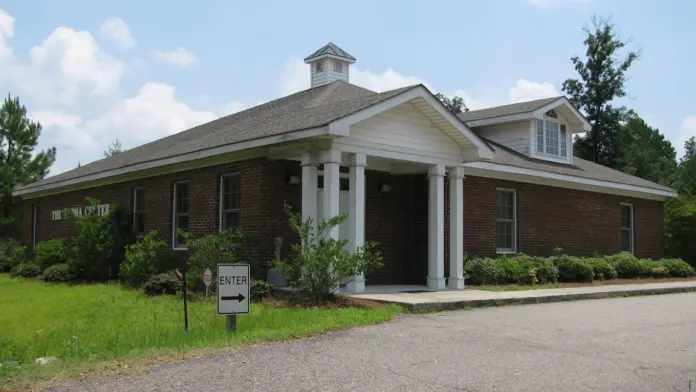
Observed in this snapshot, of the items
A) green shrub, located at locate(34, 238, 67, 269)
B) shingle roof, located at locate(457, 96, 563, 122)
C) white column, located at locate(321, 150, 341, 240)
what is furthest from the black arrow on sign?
shingle roof, located at locate(457, 96, 563, 122)

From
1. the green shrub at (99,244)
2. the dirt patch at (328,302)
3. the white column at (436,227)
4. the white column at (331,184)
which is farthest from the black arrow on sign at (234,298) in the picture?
the green shrub at (99,244)

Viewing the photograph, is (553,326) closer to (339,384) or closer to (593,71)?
(339,384)

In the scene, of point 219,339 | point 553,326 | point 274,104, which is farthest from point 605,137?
point 219,339

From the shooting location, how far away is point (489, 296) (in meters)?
13.3

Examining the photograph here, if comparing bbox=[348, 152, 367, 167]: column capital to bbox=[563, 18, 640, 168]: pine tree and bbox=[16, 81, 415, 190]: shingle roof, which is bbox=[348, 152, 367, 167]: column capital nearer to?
bbox=[16, 81, 415, 190]: shingle roof

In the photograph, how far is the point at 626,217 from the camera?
2361 cm

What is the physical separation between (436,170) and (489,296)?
2935 millimetres

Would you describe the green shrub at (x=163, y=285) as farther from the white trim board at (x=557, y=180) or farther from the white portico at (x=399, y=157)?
the white trim board at (x=557, y=180)

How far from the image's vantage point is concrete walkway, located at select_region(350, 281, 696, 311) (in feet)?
38.8

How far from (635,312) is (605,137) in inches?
1375

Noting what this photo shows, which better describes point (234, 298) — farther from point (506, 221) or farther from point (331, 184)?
point (506, 221)

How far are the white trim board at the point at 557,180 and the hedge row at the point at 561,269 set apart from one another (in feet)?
6.79

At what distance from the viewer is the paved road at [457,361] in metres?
6.28

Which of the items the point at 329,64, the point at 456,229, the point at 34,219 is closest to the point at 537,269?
→ the point at 456,229
